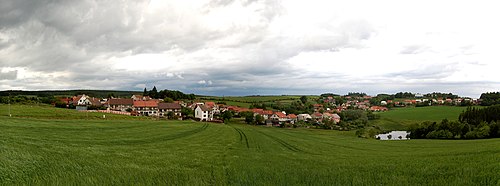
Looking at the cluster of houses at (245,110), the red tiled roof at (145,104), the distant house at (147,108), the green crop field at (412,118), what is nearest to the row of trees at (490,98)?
the green crop field at (412,118)

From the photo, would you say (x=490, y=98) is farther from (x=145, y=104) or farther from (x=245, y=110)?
(x=145, y=104)

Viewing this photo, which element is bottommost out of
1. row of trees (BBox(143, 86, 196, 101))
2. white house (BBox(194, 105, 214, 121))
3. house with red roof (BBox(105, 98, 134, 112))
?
white house (BBox(194, 105, 214, 121))

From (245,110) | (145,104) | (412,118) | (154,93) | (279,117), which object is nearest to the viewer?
(145,104)

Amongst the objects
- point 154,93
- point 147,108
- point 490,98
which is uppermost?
point 154,93

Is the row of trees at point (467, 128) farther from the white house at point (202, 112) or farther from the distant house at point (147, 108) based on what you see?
the distant house at point (147, 108)

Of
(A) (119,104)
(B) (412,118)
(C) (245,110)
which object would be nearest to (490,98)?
(B) (412,118)

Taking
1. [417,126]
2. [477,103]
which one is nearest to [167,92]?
[417,126]

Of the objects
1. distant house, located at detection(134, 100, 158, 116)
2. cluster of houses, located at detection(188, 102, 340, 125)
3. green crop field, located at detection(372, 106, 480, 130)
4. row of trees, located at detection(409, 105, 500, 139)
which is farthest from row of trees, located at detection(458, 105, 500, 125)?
distant house, located at detection(134, 100, 158, 116)

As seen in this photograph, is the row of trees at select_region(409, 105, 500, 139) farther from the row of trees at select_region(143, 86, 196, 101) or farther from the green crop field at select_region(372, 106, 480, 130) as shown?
the row of trees at select_region(143, 86, 196, 101)

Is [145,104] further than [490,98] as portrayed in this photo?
No

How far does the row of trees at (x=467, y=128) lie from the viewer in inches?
2354

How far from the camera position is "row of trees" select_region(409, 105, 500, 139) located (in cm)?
5978

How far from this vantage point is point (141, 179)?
22.6 feet

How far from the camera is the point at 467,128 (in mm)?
64375
